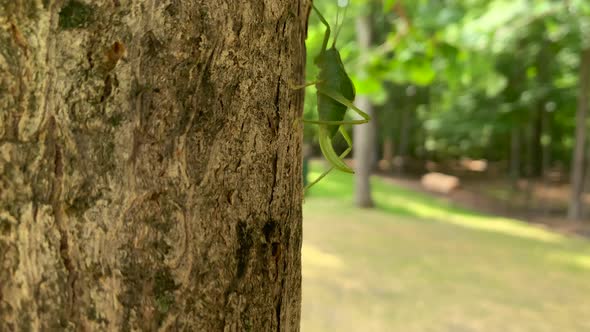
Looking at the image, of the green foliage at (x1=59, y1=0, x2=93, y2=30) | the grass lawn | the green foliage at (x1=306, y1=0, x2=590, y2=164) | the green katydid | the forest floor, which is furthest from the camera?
the forest floor

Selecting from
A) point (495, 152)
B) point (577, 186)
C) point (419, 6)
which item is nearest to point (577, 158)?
point (577, 186)

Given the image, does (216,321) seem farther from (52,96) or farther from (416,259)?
(416,259)

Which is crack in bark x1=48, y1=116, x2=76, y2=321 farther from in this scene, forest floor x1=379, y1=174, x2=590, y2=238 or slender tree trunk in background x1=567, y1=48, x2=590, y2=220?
slender tree trunk in background x1=567, y1=48, x2=590, y2=220

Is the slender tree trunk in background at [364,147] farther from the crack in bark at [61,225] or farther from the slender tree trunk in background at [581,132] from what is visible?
the crack in bark at [61,225]

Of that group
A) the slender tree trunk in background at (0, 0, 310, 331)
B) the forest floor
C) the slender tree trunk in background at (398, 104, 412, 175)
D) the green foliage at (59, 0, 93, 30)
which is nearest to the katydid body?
the slender tree trunk in background at (0, 0, 310, 331)

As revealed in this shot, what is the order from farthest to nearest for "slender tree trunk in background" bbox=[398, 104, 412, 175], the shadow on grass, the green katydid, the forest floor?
"slender tree trunk in background" bbox=[398, 104, 412, 175] → the forest floor → the shadow on grass → the green katydid

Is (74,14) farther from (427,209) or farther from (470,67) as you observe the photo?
(427,209)
